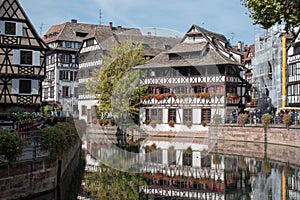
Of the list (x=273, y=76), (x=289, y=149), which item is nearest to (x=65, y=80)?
(x=273, y=76)

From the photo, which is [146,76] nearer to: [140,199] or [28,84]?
[28,84]

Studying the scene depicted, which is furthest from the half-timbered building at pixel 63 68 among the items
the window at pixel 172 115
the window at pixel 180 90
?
the window at pixel 180 90

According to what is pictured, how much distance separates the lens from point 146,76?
49.8 metres

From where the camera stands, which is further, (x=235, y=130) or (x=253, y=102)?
(x=253, y=102)

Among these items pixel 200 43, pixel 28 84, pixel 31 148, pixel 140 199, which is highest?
pixel 200 43

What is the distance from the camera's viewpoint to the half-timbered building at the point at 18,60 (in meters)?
37.0

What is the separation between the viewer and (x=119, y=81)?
4638cm

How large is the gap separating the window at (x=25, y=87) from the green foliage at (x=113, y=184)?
1569 centimetres

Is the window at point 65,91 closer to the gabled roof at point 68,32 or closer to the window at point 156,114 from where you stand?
the gabled roof at point 68,32

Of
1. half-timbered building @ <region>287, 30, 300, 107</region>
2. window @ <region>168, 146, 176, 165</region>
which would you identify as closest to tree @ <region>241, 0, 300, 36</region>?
window @ <region>168, 146, 176, 165</region>

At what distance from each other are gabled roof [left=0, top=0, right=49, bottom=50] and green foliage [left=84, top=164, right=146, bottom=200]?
58.1 ft

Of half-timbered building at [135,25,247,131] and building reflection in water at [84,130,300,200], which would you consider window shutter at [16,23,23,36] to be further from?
half-timbered building at [135,25,247,131]

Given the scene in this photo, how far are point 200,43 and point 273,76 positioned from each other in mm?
8633

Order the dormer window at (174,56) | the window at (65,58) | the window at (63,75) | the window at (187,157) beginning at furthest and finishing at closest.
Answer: the window at (65,58), the window at (63,75), the dormer window at (174,56), the window at (187,157)
